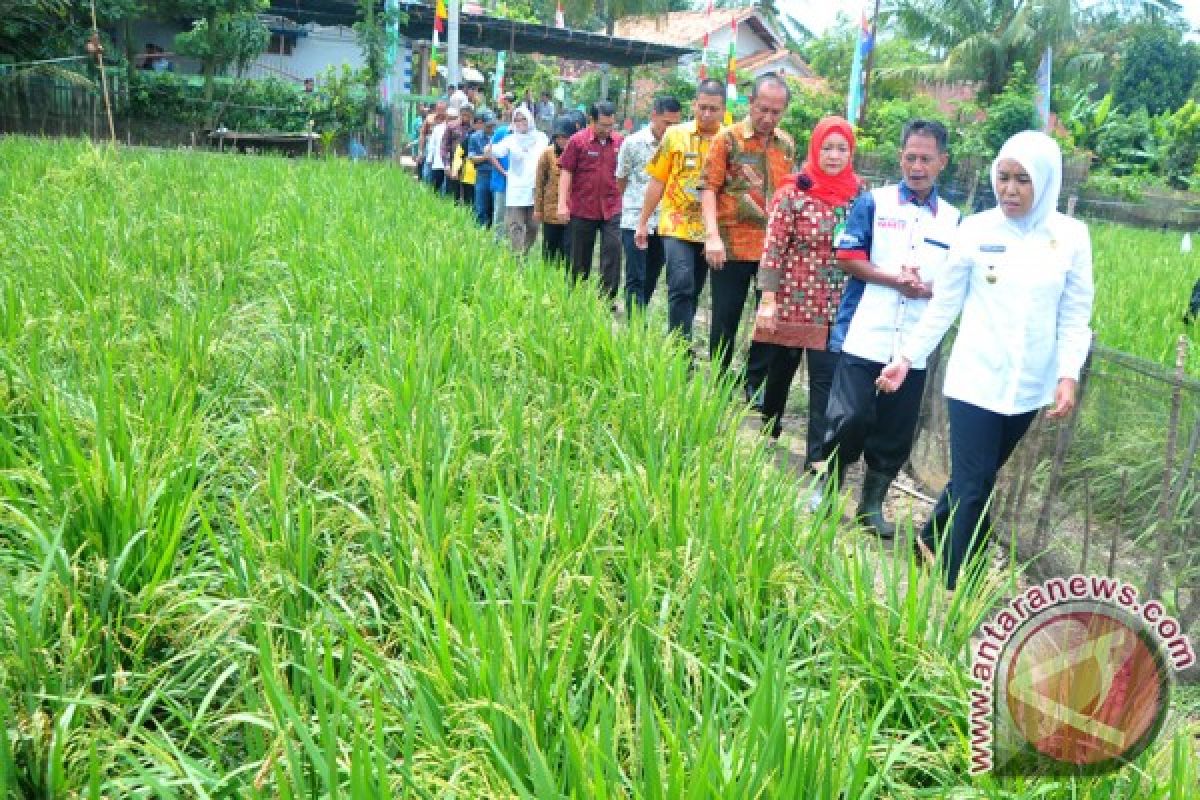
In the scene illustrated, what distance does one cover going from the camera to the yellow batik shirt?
5340mm

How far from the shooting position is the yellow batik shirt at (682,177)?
534cm

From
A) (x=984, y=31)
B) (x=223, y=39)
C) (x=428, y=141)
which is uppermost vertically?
(x=984, y=31)

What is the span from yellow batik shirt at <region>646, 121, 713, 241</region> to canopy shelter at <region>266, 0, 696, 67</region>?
61.0ft

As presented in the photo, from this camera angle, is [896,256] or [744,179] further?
[744,179]

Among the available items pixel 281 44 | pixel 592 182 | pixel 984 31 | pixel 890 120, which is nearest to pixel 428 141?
pixel 592 182

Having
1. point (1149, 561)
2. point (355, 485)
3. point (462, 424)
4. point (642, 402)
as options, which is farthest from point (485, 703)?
point (1149, 561)

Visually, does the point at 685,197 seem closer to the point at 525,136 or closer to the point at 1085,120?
the point at 525,136

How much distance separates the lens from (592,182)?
7.23 meters

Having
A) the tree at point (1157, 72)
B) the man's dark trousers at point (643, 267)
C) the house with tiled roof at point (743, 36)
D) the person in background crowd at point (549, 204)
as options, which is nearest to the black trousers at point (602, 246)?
the person in background crowd at point (549, 204)

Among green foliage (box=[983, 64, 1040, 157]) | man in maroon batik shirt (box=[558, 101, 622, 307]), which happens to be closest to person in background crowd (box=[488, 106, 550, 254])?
man in maroon batik shirt (box=[558, 101, 622, 307])

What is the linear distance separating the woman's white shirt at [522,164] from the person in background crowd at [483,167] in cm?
118

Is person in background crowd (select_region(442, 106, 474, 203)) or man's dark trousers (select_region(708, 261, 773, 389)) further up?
person in background crowd (select_region(442, 106, 474, 203))

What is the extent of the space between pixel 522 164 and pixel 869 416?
527cm

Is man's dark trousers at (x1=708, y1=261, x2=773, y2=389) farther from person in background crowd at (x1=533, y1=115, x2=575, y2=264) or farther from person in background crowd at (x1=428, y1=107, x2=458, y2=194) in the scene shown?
person in background crowd at (x1=428, y1=107, x2=458, y2=194)
